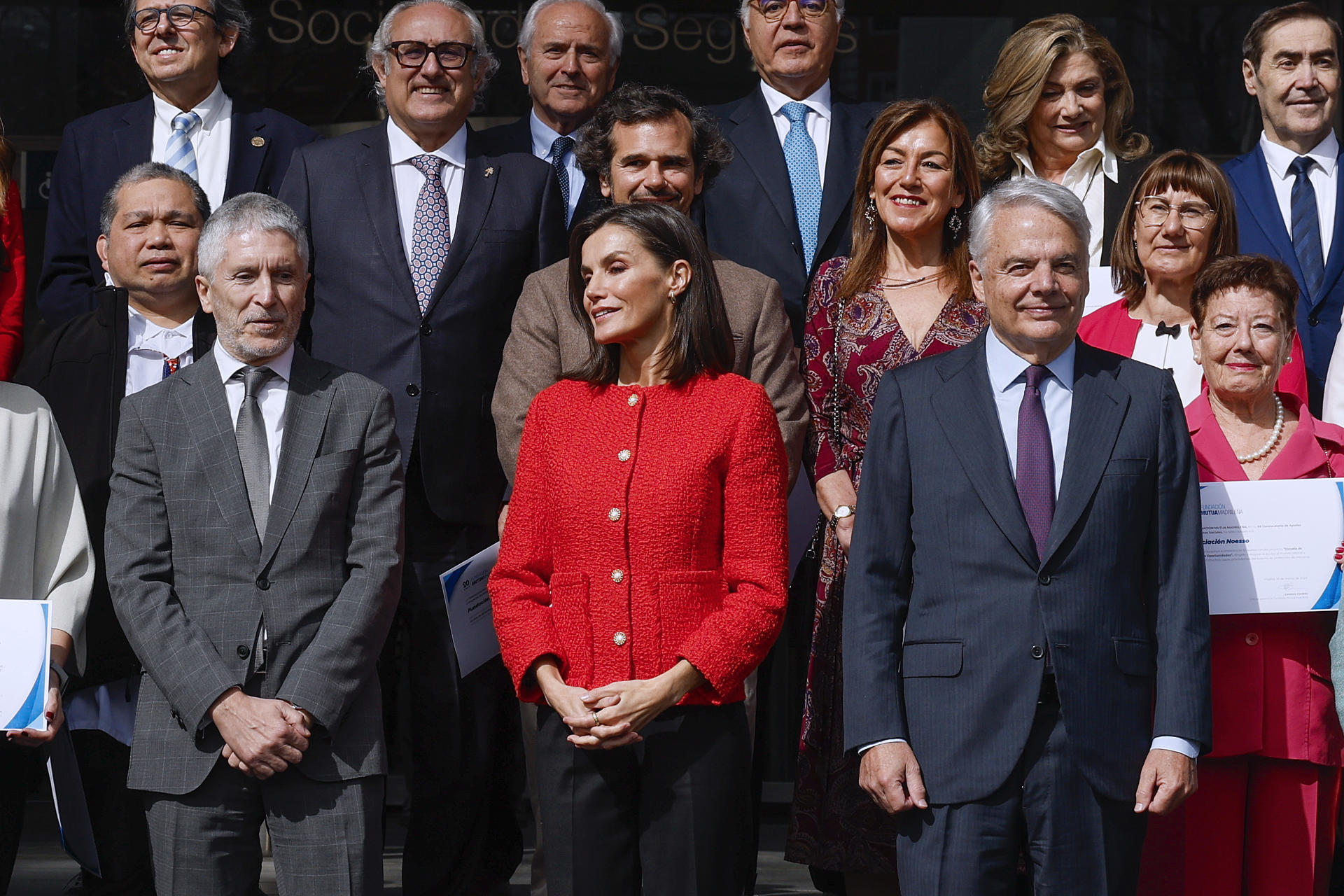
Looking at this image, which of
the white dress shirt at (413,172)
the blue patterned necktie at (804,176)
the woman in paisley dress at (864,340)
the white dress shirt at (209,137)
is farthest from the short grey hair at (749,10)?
the white dress shirt at (209,137)

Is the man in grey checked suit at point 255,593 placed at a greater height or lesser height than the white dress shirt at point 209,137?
lesser

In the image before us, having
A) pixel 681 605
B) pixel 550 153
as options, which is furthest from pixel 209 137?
pixel 681 605

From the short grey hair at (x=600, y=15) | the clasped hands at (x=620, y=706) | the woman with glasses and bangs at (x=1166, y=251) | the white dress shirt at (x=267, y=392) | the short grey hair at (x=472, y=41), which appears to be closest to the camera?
the clasped hands at (x=620, y=706)

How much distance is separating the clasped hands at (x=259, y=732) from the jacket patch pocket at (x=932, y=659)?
55.1 inches

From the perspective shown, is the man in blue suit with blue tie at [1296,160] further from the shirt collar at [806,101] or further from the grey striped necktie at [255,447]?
the grey striped necktie at [255,447]

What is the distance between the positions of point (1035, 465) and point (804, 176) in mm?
1990

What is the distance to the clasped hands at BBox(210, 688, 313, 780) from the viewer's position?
3725 mm

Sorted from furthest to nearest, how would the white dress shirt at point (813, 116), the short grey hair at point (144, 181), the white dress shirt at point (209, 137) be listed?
the white dress shirt at point (209, 137) → the white dress shirt at point (813, 116) → the short grey hair at point (144, 181)

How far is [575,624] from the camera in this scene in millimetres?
3613

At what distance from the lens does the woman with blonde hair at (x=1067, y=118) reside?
5422 millimetres

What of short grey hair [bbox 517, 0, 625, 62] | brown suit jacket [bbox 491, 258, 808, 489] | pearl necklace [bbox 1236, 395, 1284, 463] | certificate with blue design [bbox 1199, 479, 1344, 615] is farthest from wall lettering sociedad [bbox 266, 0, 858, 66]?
certificate with blue design [bbox 1199, 479, 1344, 615]

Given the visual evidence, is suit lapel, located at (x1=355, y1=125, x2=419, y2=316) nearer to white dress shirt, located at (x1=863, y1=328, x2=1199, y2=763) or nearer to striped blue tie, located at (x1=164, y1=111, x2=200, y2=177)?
striped blue tie, located at (x1=164, y1=111, x2=200, y2=177)

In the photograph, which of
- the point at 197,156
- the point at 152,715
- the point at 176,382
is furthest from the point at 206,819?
the point at 197,156

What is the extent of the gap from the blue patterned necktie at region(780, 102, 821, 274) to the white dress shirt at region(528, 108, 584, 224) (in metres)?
0.71
